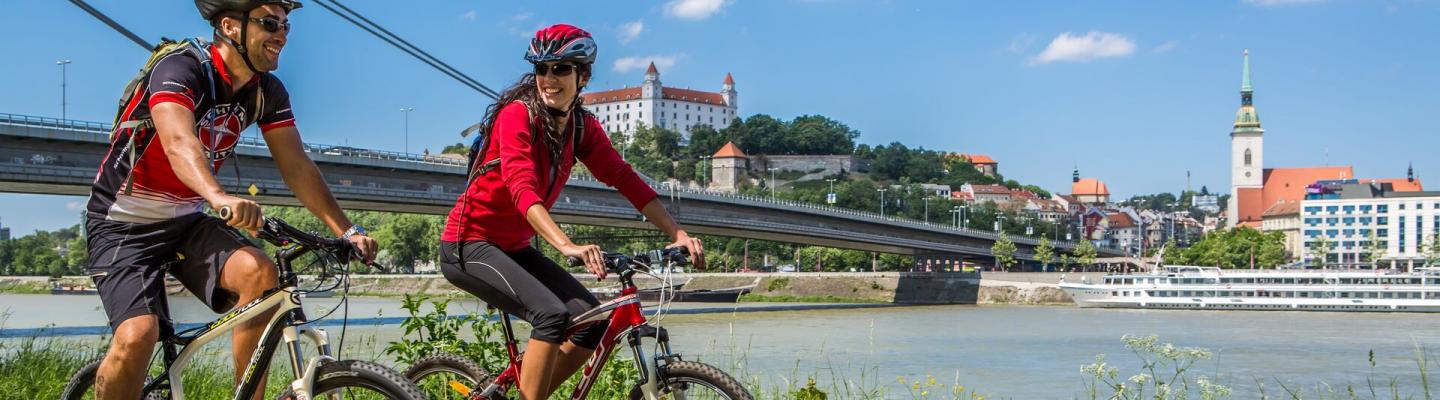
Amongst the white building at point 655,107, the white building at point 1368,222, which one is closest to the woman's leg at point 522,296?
the white building at point 1368,222

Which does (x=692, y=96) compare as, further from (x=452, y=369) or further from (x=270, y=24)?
(x=270, y=24)

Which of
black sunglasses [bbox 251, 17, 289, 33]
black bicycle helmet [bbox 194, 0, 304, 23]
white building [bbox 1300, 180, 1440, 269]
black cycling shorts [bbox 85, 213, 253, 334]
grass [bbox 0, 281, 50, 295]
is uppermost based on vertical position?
white building [bbox 1300, 180, 1440, 269]

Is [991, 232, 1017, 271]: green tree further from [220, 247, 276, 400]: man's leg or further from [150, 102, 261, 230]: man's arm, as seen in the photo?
[150, 102, 261, 230]: man's arm

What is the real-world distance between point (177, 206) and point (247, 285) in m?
0.32

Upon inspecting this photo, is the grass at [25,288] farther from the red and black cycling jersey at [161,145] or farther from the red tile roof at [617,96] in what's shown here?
the red tile roof at [617,96]

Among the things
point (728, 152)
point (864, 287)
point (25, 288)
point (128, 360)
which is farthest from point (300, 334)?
point (728, 152)

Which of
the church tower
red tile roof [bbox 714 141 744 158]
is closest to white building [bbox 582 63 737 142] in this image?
red tile roof [bbox 714 141 744 158]

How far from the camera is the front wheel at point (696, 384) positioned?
300 cm

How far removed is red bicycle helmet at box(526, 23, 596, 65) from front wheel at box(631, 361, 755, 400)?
2.78 feet

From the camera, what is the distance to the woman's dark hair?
3.38 meters

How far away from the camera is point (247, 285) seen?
2.91 meters

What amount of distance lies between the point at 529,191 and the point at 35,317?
1113 inches

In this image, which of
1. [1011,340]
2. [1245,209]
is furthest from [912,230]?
[1245,209]

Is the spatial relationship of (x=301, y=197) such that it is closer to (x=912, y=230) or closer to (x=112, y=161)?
(x=112, y=161)
